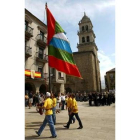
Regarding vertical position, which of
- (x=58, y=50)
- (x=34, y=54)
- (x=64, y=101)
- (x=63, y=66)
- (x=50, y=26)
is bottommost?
(x=64, y=101)

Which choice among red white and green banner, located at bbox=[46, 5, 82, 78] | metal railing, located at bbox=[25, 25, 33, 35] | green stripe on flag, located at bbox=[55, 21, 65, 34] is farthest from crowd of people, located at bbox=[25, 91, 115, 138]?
metal railing, located at bbox=[25, 25, 33, 35]

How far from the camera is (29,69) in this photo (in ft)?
62.5

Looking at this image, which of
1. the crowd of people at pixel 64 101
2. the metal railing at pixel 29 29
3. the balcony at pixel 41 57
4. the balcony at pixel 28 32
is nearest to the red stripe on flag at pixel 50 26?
the crowd of people at pixel 64 101

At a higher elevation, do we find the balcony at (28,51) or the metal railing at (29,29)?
the metal railing at (29,29)

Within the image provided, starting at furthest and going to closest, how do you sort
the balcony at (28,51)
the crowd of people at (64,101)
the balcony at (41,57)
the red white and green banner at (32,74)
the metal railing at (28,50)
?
the balcony at (41,57)
the metal railing at (28,50)
the balcony at (28,51)
the red white and green banner at (32,74)
the crowd of people at (64,101)

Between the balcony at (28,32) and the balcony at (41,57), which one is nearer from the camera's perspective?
the balcony at (28,32)

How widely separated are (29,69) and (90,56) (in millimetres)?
23685

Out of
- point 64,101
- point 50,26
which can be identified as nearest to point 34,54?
point 64,101

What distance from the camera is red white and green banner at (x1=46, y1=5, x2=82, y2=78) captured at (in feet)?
22.1

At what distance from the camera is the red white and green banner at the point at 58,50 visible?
674 cm

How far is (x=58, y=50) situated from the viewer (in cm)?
694

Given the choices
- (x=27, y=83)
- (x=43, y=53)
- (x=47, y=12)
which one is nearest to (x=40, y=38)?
(x=43, y=53)

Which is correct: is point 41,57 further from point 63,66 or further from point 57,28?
point 63,66

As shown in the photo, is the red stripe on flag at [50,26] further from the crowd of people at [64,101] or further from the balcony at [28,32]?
the balcony at [28,32]
